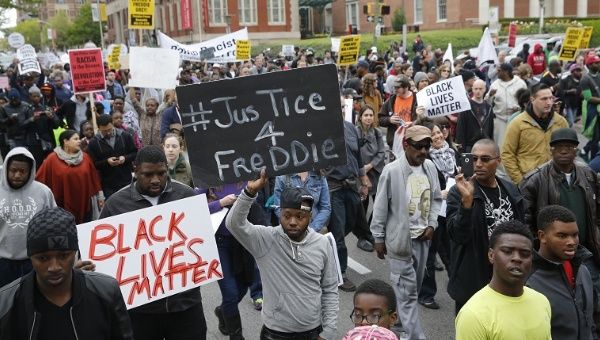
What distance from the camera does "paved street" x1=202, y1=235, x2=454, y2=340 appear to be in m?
5.84

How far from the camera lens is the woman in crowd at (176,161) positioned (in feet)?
20.2

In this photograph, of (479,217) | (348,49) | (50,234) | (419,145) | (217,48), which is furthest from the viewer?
(217,48)

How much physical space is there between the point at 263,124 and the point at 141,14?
36.8 feet

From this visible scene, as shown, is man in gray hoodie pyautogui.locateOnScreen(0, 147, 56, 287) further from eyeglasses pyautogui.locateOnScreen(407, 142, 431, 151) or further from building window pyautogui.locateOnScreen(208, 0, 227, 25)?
building window pyautogui.locateOnScreen(208, 0, 227, 25)

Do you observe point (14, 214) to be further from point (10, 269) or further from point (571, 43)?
point (571, 43)

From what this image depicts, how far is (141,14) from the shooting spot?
14508mm

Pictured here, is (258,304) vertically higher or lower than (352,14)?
lower

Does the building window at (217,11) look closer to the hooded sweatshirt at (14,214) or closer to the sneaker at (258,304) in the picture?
the sneaker at (258,304)

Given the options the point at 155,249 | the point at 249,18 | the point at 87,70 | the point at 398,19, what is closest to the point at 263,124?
the point at 155,249

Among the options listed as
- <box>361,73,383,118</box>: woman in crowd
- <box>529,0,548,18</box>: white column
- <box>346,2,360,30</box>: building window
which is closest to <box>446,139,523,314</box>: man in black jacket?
<box>361,73,383,118</box>: woman in crowd

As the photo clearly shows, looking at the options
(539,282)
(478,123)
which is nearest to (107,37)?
(478,123)

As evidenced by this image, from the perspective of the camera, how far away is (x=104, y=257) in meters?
4.02

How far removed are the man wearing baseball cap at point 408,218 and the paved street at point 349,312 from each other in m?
0.64

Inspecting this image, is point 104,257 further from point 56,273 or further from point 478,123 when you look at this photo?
point 478,123
